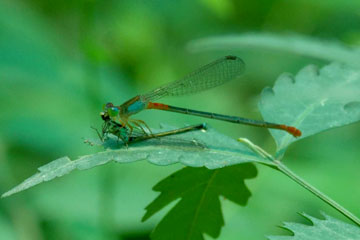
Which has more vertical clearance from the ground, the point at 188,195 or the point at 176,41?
the point at 176,41

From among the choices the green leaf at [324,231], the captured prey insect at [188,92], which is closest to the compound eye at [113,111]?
the captured prey insect at [188,92]

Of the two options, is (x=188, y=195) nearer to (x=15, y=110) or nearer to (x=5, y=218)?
(x=5, y=218)

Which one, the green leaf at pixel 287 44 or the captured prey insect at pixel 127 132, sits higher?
the green leaf at pixel 287 44

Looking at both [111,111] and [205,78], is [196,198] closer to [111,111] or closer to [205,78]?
[111,111]

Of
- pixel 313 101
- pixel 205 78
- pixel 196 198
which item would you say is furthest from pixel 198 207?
pixel 205 78

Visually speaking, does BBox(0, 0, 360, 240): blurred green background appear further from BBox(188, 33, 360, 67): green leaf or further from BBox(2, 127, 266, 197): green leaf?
BBox(2, 127, 266, 197): green leaf

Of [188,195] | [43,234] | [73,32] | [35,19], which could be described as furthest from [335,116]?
[73,32]

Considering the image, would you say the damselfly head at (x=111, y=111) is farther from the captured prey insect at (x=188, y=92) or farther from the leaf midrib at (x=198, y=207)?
the leaf midrib at (x=198, y=207)
